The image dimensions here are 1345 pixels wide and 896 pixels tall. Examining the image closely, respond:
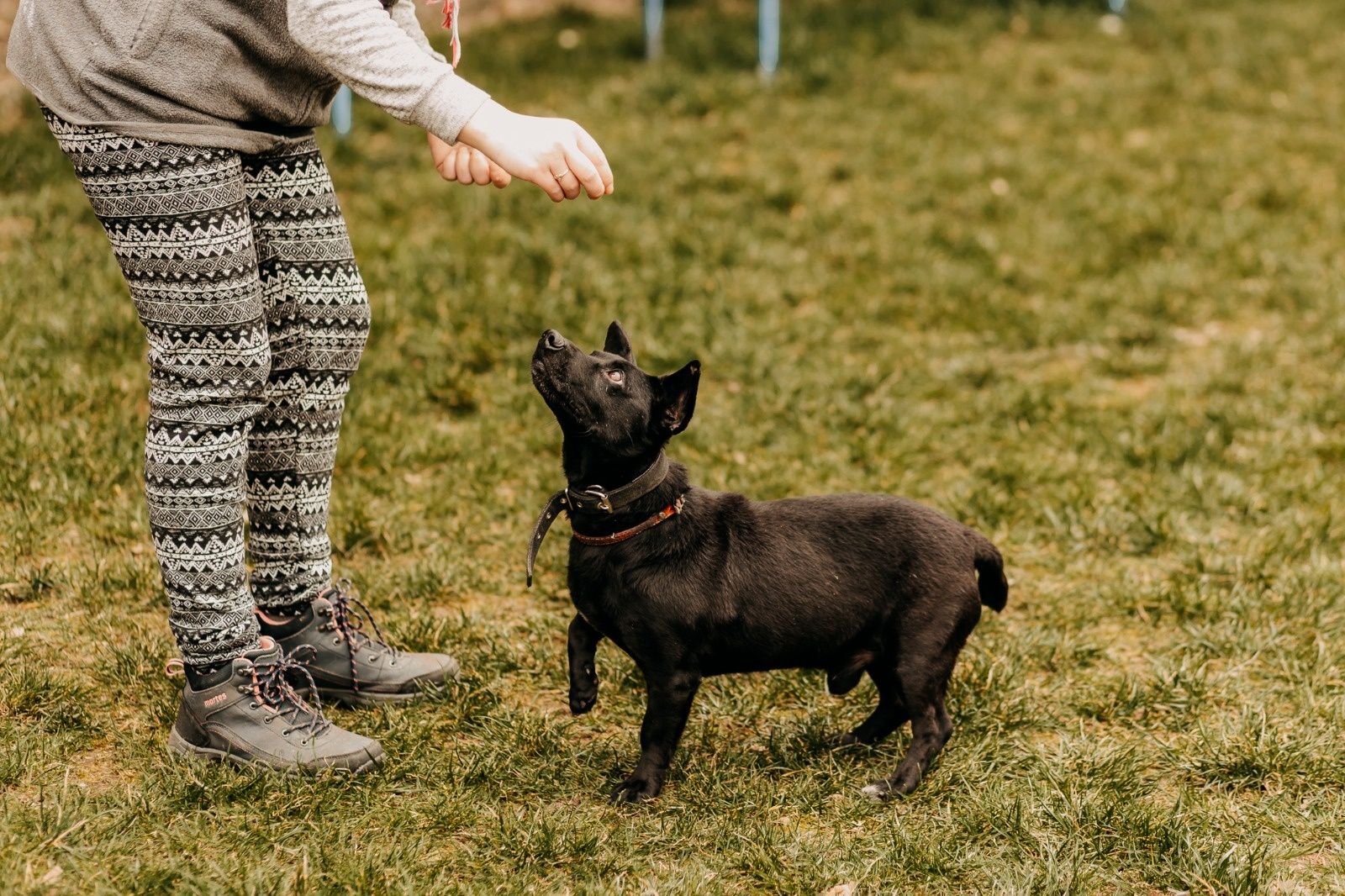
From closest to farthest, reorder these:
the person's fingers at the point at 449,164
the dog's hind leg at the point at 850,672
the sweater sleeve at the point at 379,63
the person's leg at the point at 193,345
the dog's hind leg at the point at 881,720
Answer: the sweater sleeve at the point at 379,63 < the person's leg at the point at 193,345 < the person's fingers at the point at 449,164 < the dog's hind leg at the point at 850,672 < the dog's hind leg at the point at 881,720

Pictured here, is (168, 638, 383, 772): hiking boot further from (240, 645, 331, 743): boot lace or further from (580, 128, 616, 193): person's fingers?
(580, 128, 616, 193): person's fingers

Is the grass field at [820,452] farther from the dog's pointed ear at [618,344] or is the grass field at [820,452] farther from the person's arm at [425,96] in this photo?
the person's arm at [425,96]

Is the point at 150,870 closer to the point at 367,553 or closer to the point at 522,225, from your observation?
the point at 367,553

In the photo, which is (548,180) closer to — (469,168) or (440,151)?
(469,168)

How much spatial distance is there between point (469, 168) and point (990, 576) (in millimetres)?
1636

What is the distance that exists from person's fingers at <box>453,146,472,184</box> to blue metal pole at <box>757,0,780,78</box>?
618 centimetres

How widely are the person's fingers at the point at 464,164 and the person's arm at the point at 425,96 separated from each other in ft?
1.45

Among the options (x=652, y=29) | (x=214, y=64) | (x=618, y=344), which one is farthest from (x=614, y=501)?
(x=652, y=29)

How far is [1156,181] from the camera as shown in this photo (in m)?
8.00

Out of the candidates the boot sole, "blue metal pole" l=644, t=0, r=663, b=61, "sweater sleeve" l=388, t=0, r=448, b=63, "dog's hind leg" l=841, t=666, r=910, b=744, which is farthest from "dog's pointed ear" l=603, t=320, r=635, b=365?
"blue metal pole" l=644, t=0, r=663, b=61

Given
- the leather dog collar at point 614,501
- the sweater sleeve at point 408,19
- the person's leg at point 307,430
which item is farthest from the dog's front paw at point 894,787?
the sweater sleeve at point 408,19

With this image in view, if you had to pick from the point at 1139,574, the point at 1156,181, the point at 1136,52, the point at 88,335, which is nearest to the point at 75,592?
the point at 88,335

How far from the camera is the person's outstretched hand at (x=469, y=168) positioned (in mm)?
3109

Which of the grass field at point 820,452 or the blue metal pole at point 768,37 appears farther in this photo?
the blue metal pole at point 768,37
